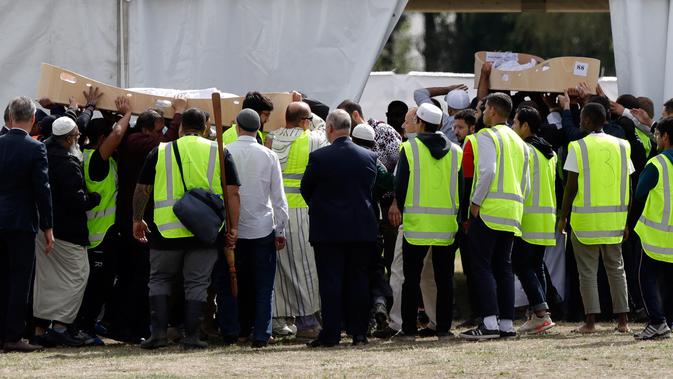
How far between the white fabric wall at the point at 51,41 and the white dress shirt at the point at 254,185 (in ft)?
9.29

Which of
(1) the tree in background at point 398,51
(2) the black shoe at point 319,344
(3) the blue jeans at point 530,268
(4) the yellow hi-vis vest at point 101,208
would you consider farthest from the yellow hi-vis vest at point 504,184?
(1) the tree in background at point 398,51

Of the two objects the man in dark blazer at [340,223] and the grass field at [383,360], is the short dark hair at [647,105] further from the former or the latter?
the man in dark blazer at [340,223]

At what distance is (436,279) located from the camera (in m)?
10.9

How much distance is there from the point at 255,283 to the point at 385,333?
1176mm

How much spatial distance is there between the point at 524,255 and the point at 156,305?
286 centimetres

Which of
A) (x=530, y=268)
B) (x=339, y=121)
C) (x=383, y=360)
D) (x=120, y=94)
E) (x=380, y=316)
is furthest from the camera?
(x=120, y=94)

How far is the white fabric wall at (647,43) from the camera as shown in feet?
42.6

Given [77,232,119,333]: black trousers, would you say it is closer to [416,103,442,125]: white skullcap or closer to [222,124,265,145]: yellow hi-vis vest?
[222,124,265,145]: yellow hi-vis vest

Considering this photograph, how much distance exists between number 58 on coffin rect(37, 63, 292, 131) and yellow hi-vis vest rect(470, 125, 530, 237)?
168cm

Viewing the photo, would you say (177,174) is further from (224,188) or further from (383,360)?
(383,360)

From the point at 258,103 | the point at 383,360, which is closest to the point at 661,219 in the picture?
the point at 383,360

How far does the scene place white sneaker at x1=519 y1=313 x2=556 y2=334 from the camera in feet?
36.3

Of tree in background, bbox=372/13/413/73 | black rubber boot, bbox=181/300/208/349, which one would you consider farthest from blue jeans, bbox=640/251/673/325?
tree in background, bbox=372/13/413/73

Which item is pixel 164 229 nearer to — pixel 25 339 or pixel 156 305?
pixel 156 305
